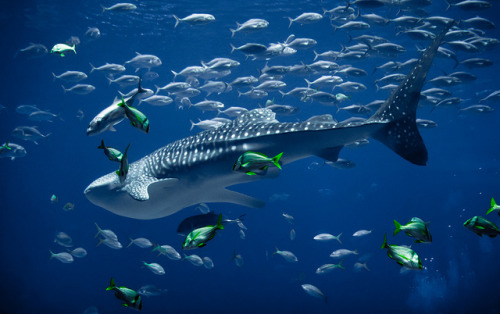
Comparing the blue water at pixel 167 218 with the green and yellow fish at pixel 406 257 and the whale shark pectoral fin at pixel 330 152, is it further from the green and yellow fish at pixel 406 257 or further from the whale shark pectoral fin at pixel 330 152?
the green and yellow fish at pixel 406 257

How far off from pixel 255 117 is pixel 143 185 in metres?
1.71

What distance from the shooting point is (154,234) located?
915 inches

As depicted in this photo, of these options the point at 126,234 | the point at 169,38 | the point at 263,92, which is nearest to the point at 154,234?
the point at 126,234

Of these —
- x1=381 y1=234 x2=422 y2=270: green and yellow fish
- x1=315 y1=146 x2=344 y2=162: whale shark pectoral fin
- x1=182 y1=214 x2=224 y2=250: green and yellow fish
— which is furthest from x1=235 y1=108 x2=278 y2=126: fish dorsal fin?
x1=381 y1=234 x2=422 y2=270: green and yellow fish

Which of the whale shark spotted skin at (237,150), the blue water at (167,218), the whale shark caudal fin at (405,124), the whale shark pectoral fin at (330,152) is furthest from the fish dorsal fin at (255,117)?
the blue water at (167,218)

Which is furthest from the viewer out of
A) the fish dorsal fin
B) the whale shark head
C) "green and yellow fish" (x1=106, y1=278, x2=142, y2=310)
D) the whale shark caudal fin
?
the whale shark head

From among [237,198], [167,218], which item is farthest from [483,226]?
[167,218]

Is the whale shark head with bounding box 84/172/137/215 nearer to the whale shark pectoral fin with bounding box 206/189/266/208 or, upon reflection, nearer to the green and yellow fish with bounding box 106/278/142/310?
the whale shark pectoral fin with bounding box 206/189/266/208

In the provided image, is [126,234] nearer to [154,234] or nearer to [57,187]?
[154,234]

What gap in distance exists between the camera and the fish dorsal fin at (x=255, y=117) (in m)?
4.48

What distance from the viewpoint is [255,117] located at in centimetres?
454

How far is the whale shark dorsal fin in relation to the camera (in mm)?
3891

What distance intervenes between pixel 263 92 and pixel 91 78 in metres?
21.1

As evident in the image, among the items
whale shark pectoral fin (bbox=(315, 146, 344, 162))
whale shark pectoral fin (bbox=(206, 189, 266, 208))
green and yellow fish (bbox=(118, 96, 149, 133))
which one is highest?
green and yellow fish (bbox=(118, 96, 149, 133))
